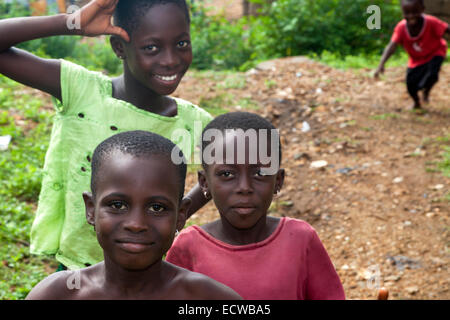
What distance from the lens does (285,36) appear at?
809cm

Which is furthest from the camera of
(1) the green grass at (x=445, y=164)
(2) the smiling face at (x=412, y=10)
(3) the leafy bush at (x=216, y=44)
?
(3) the leafy bush at (x=216, y=44)

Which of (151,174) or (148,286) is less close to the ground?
(151,174)

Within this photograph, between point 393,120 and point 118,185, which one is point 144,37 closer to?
point 118,185

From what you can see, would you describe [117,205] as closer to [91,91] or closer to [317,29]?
[91,91]

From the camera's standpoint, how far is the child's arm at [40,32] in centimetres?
198

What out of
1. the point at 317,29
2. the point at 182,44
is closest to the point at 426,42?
the point at 317,29

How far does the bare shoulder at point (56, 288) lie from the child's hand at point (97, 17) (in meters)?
0.89

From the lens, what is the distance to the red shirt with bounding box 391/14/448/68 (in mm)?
6031

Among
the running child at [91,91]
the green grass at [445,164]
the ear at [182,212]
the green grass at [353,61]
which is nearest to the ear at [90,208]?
the ear at [182,212]

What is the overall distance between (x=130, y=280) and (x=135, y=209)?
0.22 metres

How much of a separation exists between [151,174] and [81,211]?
2.44ft

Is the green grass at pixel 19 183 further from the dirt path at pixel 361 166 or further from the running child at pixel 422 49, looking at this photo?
the running child at pixel 422 49

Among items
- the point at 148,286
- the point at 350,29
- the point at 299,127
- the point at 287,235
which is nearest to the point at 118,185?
the point at 148,286
